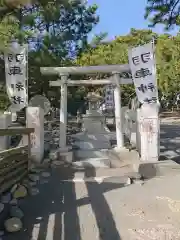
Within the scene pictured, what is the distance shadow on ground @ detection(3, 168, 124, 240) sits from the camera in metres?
4.50

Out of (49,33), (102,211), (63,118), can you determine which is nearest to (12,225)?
(102,211)

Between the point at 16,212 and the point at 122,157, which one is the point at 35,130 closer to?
the point at 122,157

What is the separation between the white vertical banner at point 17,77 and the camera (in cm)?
893

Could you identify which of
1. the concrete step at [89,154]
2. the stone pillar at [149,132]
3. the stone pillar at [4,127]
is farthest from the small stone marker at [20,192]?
the stone pillar at [149,132]

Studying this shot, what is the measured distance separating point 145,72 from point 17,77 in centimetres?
358

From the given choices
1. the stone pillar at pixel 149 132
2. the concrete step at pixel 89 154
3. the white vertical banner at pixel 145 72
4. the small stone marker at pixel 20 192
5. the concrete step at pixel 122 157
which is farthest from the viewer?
the concrete step at pixel 89 154

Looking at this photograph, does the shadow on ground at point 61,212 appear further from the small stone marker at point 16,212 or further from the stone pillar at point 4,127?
the stone pillar at point 4,127

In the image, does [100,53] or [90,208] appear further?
[100,53]

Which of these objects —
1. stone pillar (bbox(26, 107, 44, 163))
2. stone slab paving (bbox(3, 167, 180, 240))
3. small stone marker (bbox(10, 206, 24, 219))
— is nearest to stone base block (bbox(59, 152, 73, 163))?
stone pillar (bbox(26, 107, 44, 163))

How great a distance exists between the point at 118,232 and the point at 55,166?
4468 mm

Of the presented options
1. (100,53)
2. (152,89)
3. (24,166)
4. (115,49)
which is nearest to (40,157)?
(24,166)

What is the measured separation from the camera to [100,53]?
30594mm

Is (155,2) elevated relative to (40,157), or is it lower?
elevated

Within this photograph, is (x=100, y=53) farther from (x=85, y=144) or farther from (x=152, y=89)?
(x=152, y=89)
